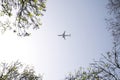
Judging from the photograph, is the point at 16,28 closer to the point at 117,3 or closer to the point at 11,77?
the point at 117,3

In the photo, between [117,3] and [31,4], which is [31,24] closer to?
[31,4]

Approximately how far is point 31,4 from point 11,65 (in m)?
19.3

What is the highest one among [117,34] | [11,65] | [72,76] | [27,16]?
[27,16]

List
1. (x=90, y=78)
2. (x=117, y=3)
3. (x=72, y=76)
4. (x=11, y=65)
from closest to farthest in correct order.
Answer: (x=117, y=3) → (x=90, y=78) → (x=11, y=65) → (x=72, y=76)

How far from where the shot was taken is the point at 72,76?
32.6m

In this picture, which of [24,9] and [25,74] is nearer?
[24,9]

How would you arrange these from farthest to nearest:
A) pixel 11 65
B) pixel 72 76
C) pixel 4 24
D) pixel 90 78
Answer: pixel 72 76, pixel 11 65, pixel 90 78, pixel 4 24

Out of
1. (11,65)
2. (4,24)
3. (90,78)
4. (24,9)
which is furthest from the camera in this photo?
(11,65)

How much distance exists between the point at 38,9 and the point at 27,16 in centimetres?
68

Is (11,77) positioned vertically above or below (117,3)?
below

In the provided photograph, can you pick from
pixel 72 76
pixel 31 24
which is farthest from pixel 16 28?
pixel 72 76

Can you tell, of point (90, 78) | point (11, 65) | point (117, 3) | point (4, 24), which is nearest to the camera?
point (117, 3)

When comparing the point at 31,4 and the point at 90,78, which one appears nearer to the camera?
the point at 31,4

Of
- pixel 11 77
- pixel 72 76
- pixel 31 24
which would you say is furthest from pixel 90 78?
pixel 31 24
